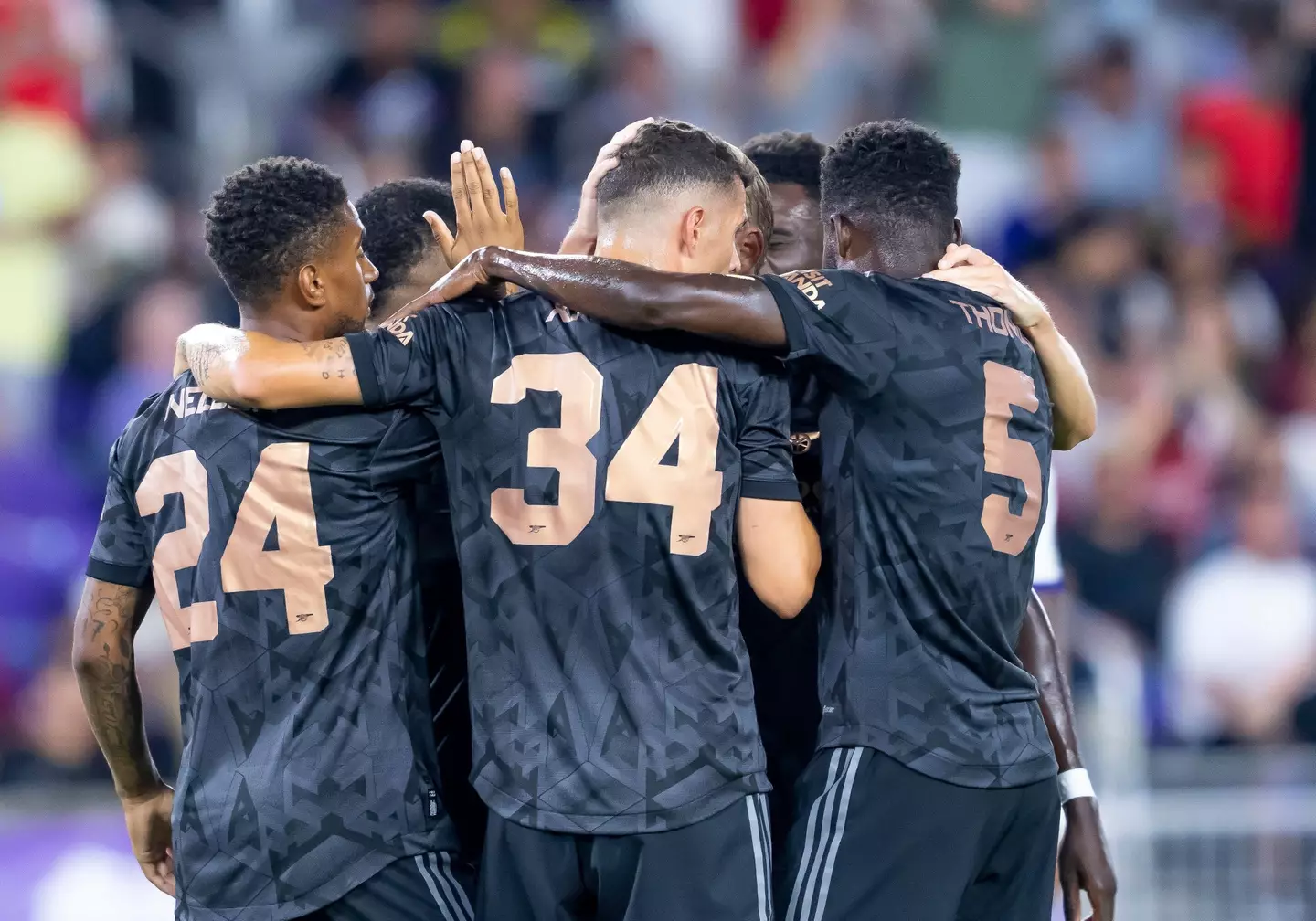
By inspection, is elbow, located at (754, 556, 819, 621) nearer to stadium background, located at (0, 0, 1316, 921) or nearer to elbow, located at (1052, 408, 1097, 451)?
elbow, located at (1052, 408, 1097, 451)

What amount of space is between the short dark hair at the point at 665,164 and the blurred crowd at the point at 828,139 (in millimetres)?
4433

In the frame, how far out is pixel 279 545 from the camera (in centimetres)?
344

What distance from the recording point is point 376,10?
9.81 meters

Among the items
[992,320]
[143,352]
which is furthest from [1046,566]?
[143,352]

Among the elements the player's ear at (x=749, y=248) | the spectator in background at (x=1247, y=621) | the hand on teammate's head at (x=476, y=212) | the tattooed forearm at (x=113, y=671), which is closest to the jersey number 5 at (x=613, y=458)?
the hand on teammate's head at (x=476, y=212)

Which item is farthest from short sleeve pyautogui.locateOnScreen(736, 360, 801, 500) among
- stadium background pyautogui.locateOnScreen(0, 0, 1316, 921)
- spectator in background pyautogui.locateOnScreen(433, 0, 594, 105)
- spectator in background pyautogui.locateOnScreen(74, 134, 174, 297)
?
spectator in background pyautogui.locateOnScreen(433, 0, 594, 105)

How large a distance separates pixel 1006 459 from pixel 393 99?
22.0 ft

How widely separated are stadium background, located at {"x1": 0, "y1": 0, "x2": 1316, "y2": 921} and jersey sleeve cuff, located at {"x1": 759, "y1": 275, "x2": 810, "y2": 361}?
3.66 meters

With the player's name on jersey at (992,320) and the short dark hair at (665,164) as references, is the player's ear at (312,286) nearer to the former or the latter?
the short dark hair at (665,164)

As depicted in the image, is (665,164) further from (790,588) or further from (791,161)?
(791,161)

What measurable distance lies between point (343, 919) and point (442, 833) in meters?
0.26

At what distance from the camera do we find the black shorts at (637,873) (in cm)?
326

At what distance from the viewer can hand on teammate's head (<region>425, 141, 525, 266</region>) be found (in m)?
3.65

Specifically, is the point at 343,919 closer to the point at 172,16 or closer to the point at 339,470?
the point at 339,470
